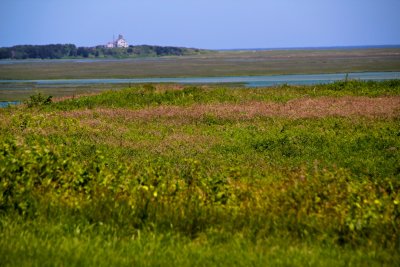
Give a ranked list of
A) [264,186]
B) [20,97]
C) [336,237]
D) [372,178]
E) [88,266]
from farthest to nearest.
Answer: [20,97] < [372,178] < [264,186] < [336,237] < [88,266]

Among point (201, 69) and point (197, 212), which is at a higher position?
point (197, 212)

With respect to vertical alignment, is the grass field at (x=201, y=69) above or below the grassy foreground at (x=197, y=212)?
below

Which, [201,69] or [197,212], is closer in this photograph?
[197,212]

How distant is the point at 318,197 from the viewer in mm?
8102

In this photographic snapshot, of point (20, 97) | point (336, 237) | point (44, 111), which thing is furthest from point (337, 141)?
point (20, 97)

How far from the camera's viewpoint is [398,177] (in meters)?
12.0

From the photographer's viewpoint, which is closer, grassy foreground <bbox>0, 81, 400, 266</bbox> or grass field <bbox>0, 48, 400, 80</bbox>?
grassy foreground <bbox>0, 81, 400, 266</bbox>

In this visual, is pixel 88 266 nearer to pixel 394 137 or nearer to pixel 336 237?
pixel 336 237

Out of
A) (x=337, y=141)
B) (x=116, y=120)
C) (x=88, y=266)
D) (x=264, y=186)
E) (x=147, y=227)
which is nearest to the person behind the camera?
(x=88, y=266)

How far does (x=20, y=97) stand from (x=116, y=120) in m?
27.1

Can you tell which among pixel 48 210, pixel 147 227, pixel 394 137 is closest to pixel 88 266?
pixel 147 227

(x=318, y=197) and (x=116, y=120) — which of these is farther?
(x=116, y=120)

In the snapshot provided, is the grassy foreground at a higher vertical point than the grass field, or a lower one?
higher

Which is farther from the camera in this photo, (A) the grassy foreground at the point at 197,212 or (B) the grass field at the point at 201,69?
(B) the grass field at the point at 201,69
